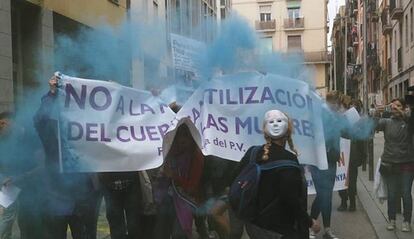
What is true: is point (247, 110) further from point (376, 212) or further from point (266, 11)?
point (266, 11)

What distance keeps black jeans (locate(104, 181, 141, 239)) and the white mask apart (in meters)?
1.73

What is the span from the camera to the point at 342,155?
8125 mm

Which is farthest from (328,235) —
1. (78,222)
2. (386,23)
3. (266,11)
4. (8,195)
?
(266,11)

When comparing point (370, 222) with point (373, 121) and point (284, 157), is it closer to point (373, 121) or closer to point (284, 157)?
point (373, 121)

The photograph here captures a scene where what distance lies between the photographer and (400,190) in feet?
25.1

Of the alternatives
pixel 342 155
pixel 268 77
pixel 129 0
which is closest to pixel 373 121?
pixel 342 155

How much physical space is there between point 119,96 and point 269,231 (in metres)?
2.03

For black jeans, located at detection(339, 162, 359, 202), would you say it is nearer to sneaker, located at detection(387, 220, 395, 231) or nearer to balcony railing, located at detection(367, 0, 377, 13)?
sneaker, located at detection(387, 220, 395, 231)

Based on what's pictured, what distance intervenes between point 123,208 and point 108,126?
757 mm

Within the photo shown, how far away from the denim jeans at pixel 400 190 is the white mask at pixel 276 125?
12.4 feet

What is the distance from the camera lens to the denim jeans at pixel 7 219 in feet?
18.2

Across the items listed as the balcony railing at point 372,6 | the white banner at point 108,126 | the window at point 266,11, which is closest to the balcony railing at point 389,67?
the balcony railing at point 372,6

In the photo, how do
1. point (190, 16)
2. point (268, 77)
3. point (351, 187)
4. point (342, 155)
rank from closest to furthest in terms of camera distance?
1. point (268, 77)
2. point (190, 16)
3. point (342, 155)
4. point (351, 187)

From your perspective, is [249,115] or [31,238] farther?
[249,115]
